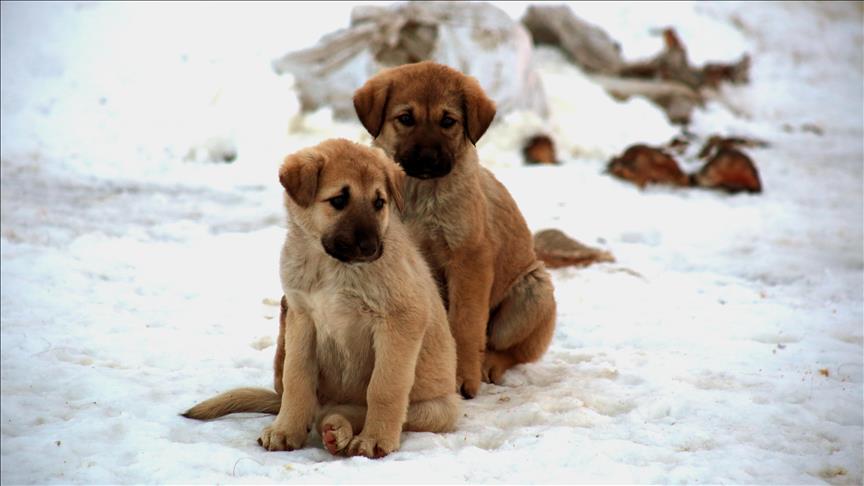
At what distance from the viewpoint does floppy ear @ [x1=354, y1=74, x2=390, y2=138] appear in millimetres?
5496

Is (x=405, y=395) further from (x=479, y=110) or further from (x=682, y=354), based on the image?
(x=682, y=354)

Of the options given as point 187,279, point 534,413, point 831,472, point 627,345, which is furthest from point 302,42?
point 831,472

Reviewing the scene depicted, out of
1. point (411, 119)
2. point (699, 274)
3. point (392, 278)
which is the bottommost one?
point (699, 274)

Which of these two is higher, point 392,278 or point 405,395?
point 392,278

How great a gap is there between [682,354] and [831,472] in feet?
6.60

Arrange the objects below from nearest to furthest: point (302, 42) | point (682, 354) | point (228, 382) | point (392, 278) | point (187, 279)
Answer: point (392, 278)
point (228, 382)
point (682, 354)
point (187, 279)
point (302, 42)

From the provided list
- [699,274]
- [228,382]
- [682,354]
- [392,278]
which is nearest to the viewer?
[392,278]

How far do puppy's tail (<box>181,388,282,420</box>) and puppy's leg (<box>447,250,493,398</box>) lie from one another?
3.86 ft

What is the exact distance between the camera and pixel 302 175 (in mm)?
4305

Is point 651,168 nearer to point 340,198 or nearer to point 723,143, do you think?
point 723,143

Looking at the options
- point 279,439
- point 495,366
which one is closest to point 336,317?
point 279,439

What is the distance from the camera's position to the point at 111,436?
4.47 m

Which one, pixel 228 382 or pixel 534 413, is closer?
pixel 534 413

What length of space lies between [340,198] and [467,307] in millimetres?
1522
